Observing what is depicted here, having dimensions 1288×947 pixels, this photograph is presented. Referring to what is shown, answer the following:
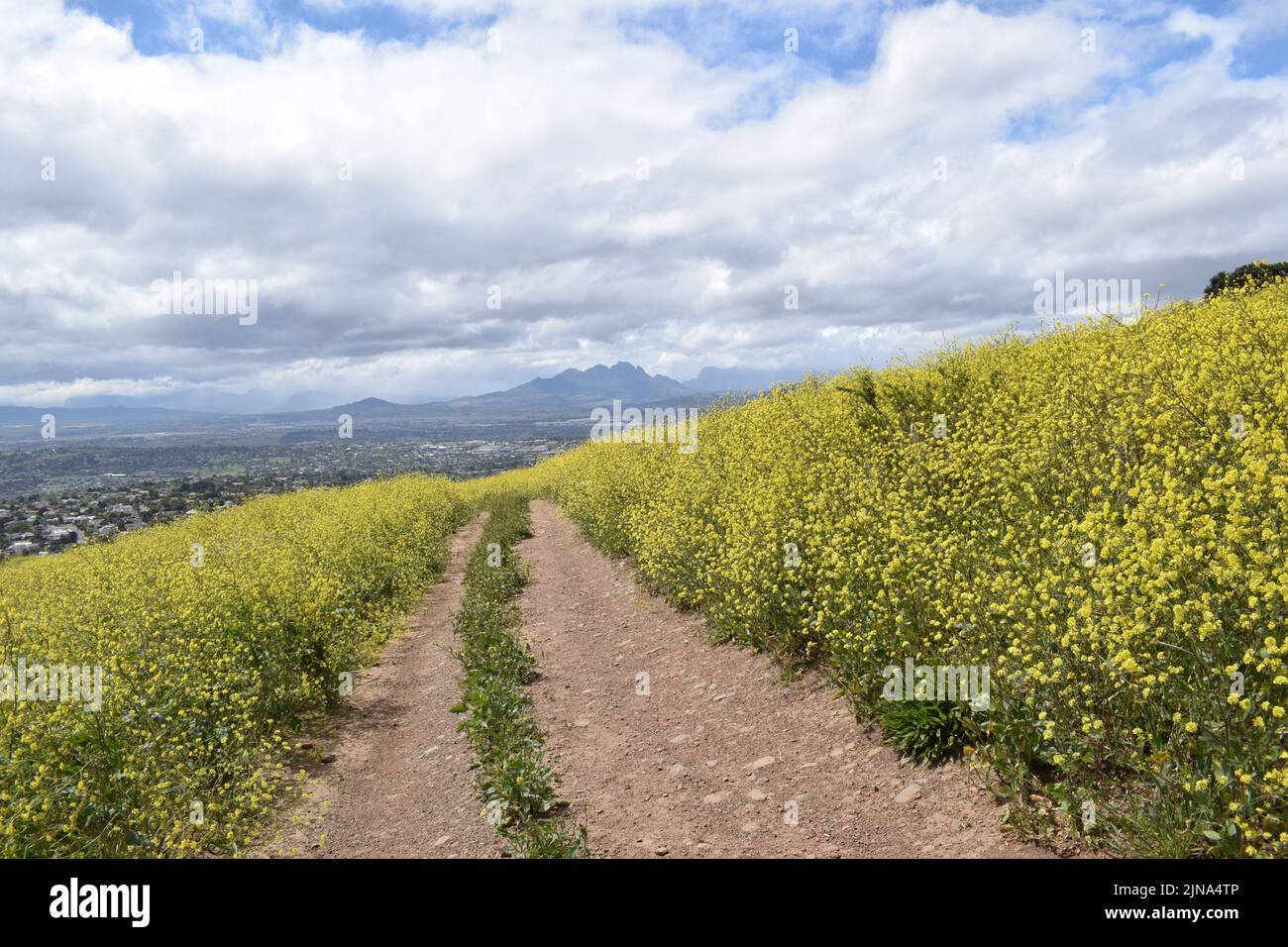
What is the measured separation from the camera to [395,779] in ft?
26.5

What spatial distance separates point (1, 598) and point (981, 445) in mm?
15987

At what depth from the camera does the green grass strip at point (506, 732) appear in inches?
225

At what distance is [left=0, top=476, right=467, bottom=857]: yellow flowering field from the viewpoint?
605 centimetres

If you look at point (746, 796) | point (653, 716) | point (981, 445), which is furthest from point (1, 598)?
point (981, 445)

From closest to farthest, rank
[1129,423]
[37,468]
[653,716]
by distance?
1. [1129,423]
2. [653,716]
3. [37,468]

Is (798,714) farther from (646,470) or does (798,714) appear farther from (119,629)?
(646,470)

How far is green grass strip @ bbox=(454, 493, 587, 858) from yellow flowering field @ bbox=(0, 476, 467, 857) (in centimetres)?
195

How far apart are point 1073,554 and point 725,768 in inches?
137

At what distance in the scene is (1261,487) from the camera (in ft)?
14.2

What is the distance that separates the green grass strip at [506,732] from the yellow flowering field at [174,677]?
1.95 meters

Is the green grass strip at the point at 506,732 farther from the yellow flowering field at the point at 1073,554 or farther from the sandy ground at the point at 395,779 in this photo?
the yellow flowering field at the point at 1073,554

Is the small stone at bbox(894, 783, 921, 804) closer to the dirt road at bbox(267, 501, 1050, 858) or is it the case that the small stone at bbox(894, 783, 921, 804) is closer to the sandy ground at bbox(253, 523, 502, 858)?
the dirt road at bbox(267, 501, 1050, 858)

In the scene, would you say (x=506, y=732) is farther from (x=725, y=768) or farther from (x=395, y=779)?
(x=725, y=768)

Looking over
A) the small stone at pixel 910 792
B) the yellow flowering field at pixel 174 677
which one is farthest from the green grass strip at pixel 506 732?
the small stone at pixel 910 792
